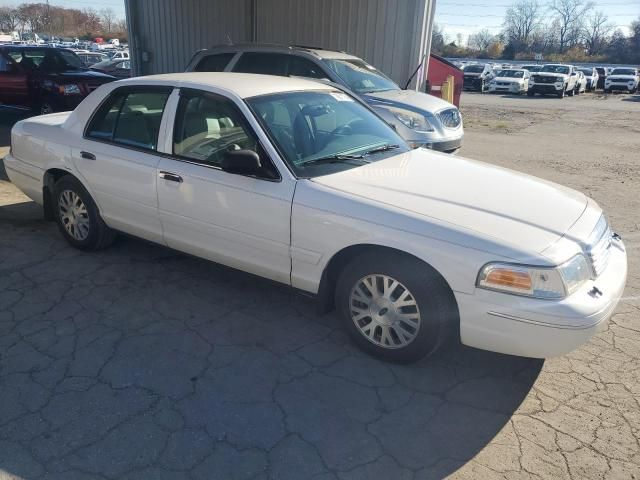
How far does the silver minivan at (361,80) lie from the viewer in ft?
24.0

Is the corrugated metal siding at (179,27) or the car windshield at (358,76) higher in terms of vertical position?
the corrugated metal siding at (179,27)

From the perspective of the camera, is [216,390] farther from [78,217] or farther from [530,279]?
[78,217]

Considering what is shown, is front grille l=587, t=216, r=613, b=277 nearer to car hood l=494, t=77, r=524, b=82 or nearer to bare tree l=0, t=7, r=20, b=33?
car hood l=494, t=77, r=524, b=82

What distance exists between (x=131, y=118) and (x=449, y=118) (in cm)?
508

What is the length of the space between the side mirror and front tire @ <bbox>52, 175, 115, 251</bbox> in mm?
1773

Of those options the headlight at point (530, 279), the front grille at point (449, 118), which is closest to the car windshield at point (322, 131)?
the headlight at point (530, 279)

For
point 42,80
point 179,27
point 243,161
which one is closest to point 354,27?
point 179,27

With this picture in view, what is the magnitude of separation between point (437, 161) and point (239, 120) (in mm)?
1510

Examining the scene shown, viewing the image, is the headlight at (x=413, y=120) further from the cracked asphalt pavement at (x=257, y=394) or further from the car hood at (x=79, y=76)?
the car hood at (x=79, y=76)

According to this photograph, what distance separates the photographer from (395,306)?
10.2 feet

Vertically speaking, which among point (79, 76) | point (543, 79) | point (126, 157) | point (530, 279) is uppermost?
point (79, 76)

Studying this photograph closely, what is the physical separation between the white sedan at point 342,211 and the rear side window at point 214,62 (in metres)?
4.32

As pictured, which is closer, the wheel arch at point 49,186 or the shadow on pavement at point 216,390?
the shadow on pavement at point 216,390

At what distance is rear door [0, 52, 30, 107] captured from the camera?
1110cm
